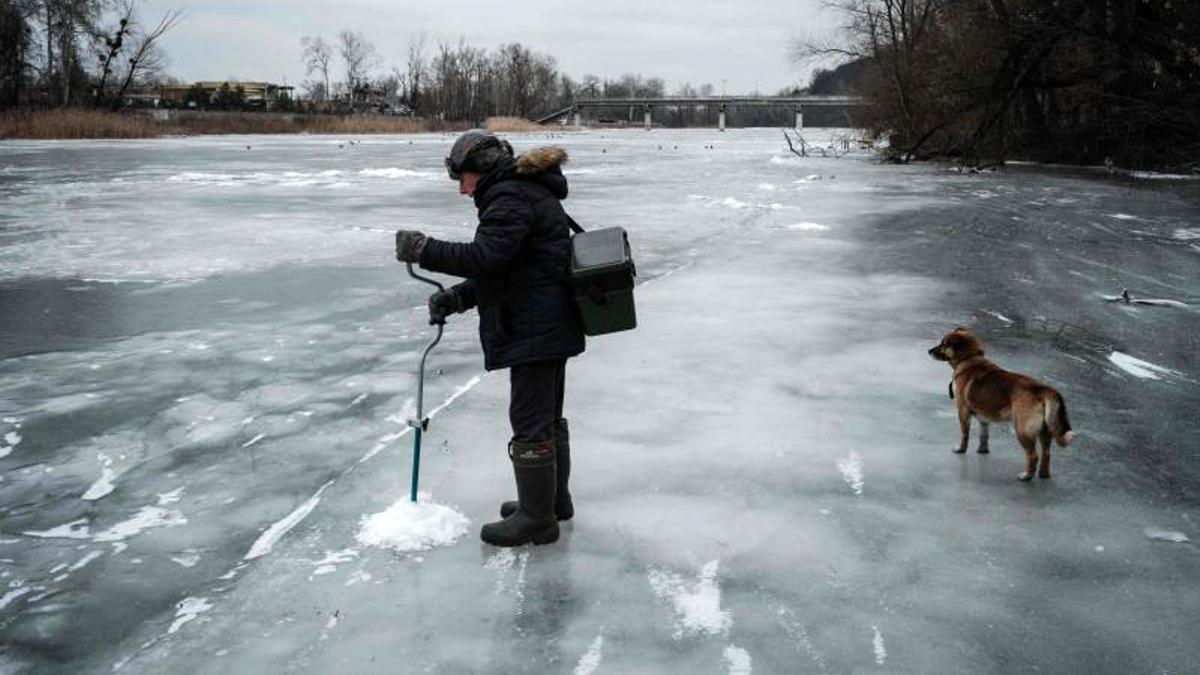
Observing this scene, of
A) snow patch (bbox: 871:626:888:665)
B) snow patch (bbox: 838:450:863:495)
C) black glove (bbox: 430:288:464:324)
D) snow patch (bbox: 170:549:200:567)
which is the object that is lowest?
snow patch (bbox: 170:549:200:567)

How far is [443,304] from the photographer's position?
13.1 feet

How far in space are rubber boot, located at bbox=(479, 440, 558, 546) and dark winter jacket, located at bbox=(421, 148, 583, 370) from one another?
378mm

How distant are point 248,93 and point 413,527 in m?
165

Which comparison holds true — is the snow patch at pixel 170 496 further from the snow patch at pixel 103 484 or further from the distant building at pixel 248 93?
the distant building at pixel 248 93

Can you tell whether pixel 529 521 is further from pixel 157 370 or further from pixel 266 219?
pixel 266 219

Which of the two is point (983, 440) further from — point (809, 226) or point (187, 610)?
point (809, 226)

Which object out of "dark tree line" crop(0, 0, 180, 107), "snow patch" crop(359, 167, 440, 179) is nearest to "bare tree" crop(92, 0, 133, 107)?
"dark tree line" crop(0, 0, 180, 107)

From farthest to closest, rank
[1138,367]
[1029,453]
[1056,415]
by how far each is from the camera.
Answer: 1. [1138,367]
2. [1029,453]
3. [1056,415]

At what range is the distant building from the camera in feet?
334

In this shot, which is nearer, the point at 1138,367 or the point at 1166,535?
the point at 1166,535

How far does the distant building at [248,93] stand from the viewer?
334ft

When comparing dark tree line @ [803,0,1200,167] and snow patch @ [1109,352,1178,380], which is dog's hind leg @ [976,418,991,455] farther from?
dark tree line @ [803,0,1200,167]

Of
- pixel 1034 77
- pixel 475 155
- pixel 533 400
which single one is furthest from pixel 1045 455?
pixel 1034 77

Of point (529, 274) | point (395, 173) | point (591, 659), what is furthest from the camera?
point (395, 173)
